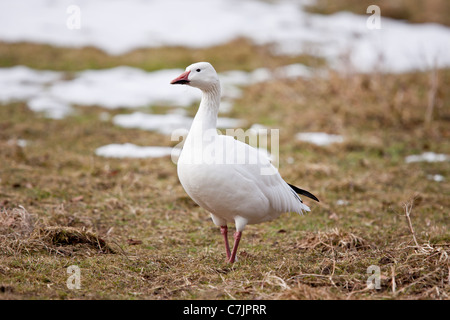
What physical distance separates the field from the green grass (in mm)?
20

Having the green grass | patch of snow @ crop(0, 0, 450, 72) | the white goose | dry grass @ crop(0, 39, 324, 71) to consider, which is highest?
patch of snow @ crop(0, 0, 450, 72)

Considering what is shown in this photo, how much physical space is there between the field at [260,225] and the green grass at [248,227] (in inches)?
0.8

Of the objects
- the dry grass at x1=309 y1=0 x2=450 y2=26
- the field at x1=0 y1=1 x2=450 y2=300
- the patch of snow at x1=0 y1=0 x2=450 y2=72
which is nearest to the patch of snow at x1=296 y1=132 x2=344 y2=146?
the field at x1=0 y1=1 x2=450 y2=300

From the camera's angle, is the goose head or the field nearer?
the field

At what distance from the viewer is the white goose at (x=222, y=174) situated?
4348 millimetres

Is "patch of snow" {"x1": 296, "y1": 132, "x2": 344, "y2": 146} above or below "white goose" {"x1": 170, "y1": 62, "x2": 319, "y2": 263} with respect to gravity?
below

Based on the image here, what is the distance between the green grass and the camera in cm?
399

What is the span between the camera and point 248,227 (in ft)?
20.1

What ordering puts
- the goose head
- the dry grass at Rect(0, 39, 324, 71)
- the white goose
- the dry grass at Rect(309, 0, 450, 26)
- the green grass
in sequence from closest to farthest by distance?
the green grass → the white goose → the goose head → the dry grass at Rect(0, 39, 324, 71) → the dry grass at Rect(309, 0, 450, 26)

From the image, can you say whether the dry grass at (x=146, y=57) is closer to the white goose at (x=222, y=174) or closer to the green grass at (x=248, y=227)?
the green grass at (x=248, y=227)

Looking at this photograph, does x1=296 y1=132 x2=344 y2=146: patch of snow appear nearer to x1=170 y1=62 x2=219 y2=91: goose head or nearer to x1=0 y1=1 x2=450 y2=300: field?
x1=0 y1=1 x2=450 y2=300: field


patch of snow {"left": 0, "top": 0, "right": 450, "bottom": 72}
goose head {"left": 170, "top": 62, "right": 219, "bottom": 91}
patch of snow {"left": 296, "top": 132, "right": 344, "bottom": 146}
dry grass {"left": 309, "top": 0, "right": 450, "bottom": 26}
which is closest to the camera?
goose head {"left": 170, "top": 62, "right": 219, "bottom": 91}

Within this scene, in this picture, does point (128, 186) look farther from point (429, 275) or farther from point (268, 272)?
point (429, 275)

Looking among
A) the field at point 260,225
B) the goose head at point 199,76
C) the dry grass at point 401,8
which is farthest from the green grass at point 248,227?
the dry grass at point 401,8
